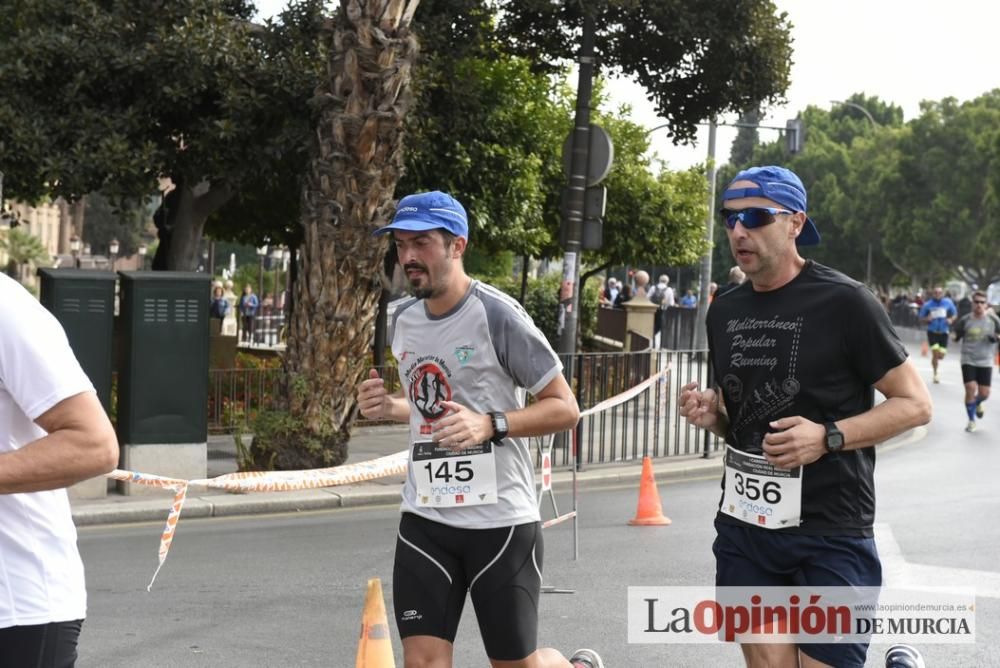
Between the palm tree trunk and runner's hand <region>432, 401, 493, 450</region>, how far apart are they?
838 cm

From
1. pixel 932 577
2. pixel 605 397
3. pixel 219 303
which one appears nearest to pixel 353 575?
pixel 932 577

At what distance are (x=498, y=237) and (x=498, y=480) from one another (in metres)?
15.5

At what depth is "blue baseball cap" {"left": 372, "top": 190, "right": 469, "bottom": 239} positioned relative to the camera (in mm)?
4425

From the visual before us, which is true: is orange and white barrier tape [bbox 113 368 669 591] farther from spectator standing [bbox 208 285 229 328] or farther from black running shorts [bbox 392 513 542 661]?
spectator standing [bbox 208 285 229 328]

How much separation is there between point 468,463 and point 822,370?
1107 mm

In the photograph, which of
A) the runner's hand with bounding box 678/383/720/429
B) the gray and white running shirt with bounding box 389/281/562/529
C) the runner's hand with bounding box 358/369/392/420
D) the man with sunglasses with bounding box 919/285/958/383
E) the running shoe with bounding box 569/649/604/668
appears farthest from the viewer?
the man with sunglasses with bounding box 919/285/958/383

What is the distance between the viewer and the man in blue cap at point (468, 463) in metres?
4.42

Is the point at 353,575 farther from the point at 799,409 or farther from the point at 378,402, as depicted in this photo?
the point at 799,409

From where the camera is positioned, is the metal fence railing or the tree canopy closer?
the metal fence railing

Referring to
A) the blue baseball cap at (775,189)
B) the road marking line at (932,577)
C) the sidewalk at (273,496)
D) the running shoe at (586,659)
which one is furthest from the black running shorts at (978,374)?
the blue baseball cap at (775,189)

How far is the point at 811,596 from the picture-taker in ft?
13.1

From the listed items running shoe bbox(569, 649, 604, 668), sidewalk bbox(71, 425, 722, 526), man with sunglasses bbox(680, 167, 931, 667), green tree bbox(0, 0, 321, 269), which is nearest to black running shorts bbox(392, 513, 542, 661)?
man with sunglasses bbox(680, 167, 931, 667)

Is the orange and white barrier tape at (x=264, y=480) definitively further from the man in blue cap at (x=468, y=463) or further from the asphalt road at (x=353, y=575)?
the man in blue cap at (x=468, y=463)

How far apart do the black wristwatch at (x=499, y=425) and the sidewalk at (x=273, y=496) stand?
22.2 ft
